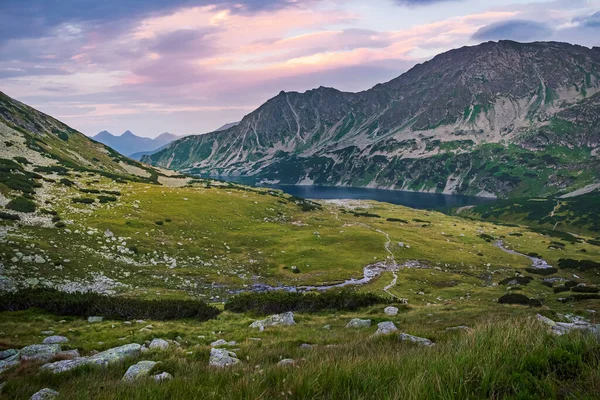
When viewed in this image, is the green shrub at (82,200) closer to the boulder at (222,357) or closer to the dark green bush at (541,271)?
the boulder at (222,357)

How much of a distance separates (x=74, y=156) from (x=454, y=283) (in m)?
126

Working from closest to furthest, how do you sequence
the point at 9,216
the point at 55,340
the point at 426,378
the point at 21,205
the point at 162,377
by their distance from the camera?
the point at 426,378
the point at 162,377
the point at 55,340
the point at 9,216
the point at 21,205

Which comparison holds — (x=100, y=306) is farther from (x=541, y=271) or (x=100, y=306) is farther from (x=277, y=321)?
(x=541, y=271)

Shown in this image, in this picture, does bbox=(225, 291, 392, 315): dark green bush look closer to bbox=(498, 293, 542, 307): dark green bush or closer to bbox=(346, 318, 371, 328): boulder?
bbox=(346, 318, 371, 328): boulder

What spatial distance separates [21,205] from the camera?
50000 mm

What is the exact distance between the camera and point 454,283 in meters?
58.5

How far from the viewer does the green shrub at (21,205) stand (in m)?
48.8

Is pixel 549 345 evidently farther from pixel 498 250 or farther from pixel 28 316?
pixel 498 250

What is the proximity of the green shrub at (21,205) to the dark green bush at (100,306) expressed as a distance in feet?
101

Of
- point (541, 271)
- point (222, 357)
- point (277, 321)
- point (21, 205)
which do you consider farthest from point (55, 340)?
point (541, 271)

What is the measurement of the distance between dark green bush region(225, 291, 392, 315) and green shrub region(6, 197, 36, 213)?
3772 cm

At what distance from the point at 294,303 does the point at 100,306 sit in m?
14.1

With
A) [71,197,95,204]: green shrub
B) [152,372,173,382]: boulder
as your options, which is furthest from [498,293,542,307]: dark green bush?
[71,197,95,204]: green shrub

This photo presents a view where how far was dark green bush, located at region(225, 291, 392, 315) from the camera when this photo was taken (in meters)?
28.9
